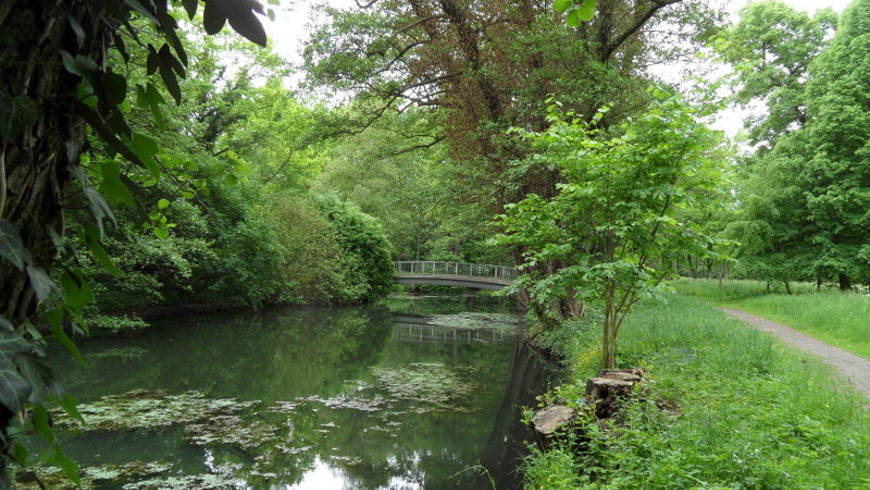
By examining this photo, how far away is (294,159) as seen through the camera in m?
28.0

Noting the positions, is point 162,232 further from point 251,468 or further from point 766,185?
point 766,185

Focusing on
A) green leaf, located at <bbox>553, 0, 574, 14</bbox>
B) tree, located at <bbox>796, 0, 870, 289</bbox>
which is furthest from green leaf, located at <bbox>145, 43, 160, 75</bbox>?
tree, located at <bbox>796, 0, 870, 289</bbox>

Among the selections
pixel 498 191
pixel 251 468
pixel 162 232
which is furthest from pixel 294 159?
pixel 162 232

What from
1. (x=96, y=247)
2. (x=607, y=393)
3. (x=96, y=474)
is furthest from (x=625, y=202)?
(x=96, y=474)

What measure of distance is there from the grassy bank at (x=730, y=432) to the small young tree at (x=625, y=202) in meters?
1.36

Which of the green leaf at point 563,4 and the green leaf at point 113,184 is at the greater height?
the green leaf at point 563,4

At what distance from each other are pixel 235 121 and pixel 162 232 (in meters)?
22.8

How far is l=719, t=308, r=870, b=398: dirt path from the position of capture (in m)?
6.57

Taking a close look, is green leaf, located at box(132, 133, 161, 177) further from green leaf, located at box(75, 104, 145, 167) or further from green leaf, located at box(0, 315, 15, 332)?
green leaf, located at box(0, 315, 15, 332)

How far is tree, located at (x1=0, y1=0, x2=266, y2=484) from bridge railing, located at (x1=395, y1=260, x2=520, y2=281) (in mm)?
28836

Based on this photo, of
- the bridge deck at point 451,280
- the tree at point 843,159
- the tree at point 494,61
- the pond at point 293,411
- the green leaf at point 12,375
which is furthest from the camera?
the bridge deck at point 451,280

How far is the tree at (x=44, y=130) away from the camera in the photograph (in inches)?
33.0

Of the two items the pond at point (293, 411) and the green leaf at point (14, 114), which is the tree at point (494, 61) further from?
the green leaf at point (14, 114)

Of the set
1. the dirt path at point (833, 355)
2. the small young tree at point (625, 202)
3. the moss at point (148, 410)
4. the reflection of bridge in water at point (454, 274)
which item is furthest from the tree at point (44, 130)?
the reflection of bridge in water at point (454, 274)
